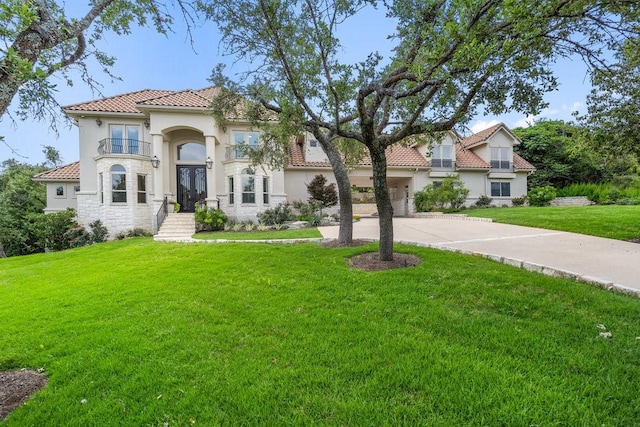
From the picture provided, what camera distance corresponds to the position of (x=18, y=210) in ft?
63.1

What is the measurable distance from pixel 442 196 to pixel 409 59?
16.2m

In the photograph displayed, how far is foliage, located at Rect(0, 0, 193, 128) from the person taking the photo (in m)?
2.73

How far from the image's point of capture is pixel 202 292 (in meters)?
5.67

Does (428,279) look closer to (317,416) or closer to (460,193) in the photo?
(317,416)

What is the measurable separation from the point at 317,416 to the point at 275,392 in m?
0.49

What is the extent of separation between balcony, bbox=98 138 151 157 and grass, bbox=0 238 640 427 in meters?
12.4

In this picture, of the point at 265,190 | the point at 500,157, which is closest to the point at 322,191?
the point at 265,190

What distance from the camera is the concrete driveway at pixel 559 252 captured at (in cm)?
540

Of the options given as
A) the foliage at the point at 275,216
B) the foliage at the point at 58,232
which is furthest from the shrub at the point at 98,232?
the foliage at the point at 275,216

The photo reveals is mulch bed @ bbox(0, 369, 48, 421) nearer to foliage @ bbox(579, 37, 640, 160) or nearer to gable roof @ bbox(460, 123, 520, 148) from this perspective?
foliage @ bbox(579, 37, 640, 160)

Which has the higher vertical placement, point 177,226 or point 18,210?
point 18,210

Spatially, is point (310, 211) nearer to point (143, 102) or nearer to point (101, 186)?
point (143, 102)

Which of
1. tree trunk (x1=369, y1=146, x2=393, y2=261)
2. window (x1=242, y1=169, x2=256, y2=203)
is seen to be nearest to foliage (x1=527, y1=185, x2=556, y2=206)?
window (x1=242, y1=169, x2=256, y2=203)

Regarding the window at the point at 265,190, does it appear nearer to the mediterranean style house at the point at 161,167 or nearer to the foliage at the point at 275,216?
the mediterranean style house at the point at 161,167
